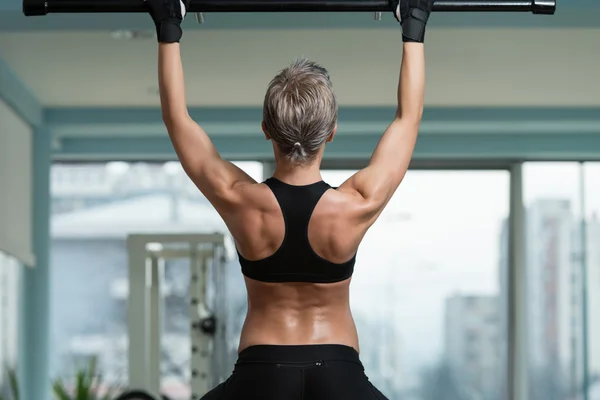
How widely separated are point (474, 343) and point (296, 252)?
7389 mm

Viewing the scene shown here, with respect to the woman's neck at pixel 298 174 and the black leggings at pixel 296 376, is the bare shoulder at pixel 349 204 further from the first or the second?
the black leggings at pixel 296 376

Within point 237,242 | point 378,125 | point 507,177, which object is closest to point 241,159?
point 378,125

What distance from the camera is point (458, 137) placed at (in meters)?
8.95

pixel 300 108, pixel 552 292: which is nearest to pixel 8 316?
pixel 552 292

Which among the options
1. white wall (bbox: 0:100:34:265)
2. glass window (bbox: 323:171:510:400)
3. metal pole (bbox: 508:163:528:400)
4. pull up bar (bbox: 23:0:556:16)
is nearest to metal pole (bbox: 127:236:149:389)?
white wall (bbox: 0:100:34:265)

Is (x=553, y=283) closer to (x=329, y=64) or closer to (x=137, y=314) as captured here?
(x=329, y=64)

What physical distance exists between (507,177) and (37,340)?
4.02 m

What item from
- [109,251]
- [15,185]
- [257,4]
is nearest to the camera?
[257,4]

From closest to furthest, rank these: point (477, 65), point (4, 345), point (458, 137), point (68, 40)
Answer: point (68, 40) < point (477, 65) < point (4, 345) < point (458, 137)

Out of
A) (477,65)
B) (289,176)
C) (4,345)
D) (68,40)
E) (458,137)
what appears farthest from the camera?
(458,137)

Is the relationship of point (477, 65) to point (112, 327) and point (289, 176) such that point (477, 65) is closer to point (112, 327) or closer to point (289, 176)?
point (112, 327)

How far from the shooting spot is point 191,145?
1988mm

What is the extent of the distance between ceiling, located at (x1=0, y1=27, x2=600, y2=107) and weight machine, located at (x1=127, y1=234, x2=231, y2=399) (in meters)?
1.14

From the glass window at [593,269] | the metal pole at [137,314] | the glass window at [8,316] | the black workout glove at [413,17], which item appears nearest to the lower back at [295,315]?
the black workout glove at [413,17]
